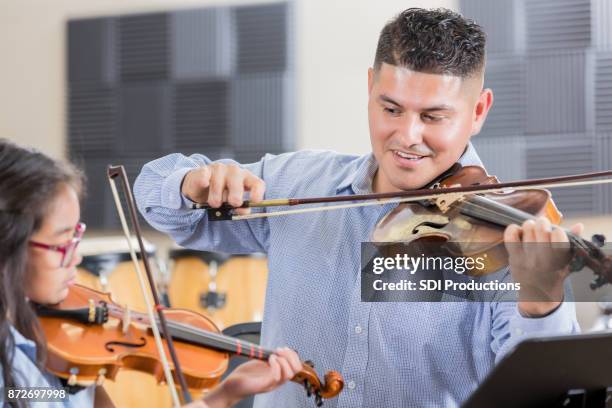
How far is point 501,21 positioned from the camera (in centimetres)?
362

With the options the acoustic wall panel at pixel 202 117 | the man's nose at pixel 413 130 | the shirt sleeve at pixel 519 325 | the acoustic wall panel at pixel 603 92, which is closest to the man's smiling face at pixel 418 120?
the man's nose at pixel 413 130

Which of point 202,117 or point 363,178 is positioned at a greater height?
point 202,117

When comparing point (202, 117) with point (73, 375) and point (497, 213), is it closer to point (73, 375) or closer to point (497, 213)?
point (497, 213)

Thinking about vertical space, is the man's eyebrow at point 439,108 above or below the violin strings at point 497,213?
above

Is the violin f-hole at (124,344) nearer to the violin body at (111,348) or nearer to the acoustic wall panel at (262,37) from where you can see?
the violin body at (111,348)

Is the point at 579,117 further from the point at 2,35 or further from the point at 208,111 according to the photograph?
the point at 2,35

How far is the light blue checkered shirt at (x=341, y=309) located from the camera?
5.33 ft

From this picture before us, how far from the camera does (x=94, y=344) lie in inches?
51.9

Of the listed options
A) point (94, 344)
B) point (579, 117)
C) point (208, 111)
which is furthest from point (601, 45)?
point (94, 344)

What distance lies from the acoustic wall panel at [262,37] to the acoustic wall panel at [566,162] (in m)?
1.16

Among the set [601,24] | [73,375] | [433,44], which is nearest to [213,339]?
[73,375]

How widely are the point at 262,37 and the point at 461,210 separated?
253cm

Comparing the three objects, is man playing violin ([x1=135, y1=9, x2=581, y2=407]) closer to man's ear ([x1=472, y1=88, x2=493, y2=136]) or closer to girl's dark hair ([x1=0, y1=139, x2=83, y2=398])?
man's ear ([x1=472, y1=88, x2=493, y2=136])

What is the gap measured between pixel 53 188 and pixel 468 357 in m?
0.81
